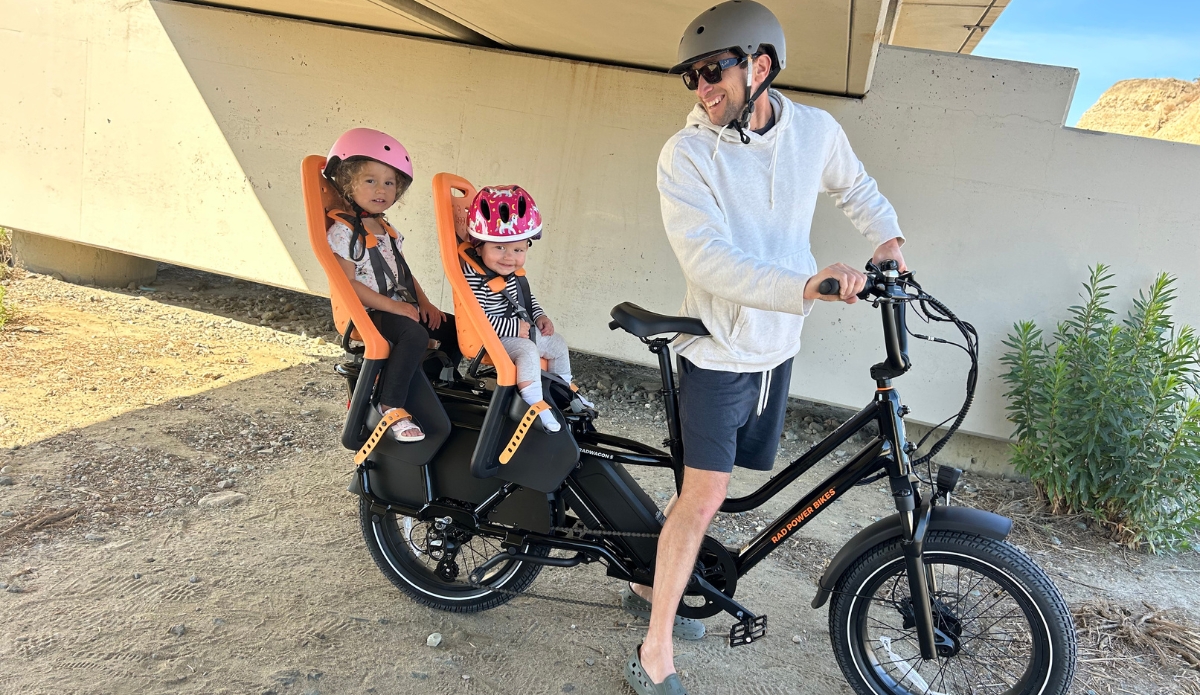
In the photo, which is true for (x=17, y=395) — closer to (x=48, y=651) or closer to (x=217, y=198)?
(x=217, y=198)

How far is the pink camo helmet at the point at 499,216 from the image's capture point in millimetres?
2416

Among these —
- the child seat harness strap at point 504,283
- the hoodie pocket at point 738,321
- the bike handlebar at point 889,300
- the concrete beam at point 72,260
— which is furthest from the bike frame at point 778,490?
the concrete beam at point 72,260

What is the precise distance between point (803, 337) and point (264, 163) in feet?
13.4

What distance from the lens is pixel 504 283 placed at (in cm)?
246

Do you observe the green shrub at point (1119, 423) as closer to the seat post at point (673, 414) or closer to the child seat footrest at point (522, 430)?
the seat post at point (673, 414)

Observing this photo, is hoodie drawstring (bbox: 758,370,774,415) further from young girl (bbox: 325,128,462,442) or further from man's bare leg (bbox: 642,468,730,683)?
young girl (bbox: 325,128,462,442)

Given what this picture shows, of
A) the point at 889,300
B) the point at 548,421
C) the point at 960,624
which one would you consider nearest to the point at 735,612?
the point at 960,624

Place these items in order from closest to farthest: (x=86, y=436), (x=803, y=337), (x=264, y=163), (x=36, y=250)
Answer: (x=86, y=436) < (x=803, y=337) < (x=264, y=163) < (x=36, y=250)

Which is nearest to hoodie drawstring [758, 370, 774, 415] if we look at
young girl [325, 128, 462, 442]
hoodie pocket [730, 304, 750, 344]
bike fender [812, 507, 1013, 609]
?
hoodie pocket [730, 304, 750, 344]

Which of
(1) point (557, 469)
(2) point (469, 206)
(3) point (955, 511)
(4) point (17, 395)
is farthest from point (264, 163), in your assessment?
(3) point (955, 511)

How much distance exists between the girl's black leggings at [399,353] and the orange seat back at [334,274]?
1.8 inches

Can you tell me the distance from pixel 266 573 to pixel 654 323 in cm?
188

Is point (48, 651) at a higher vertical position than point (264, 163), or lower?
lower

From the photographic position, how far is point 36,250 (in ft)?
22.0
